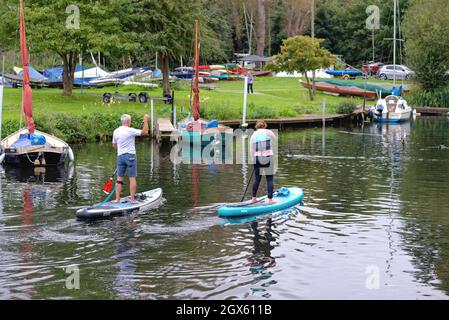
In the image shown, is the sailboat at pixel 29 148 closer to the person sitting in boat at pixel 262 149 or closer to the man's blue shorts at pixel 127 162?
the man's blue shorts at pixel 127 162

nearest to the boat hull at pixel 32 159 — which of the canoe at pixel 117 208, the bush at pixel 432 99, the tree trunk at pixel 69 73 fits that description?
the canoe at pixel 117 208

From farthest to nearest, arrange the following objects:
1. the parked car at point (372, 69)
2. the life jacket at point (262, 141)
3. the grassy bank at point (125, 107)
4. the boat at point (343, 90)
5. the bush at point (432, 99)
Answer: the parked car at point (372, 69) < the boat at point (343, 90) < the bush at point (432, 99) < the grassy bank at point (125, 107) < the life jacket at point (262, 141)

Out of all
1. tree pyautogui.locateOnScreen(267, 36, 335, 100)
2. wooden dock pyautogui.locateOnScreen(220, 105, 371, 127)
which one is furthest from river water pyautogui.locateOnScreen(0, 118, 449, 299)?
tree pyautogui.locateOnScreen(267, 36, 335, 100)

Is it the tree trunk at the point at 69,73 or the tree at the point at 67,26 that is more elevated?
the tree at the point at 67,26

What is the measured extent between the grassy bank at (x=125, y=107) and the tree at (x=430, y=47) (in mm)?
6288

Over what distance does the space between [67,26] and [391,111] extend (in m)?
25.6

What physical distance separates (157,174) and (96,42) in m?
20.7

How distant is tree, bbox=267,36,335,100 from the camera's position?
6288cm

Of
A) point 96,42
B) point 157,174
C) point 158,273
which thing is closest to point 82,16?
point 96,42

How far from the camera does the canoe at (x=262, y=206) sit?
19.1m

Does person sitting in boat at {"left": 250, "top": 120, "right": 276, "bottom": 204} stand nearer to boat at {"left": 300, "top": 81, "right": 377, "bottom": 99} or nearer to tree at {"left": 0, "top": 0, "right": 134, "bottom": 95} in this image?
tree at {"left": 0, "top": 0, "right": 134, "bottom": 95}

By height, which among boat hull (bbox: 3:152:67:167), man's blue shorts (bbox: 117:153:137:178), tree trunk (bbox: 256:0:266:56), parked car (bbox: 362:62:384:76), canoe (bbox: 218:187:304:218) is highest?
tree trunk (bbox: 256:0:266:56)

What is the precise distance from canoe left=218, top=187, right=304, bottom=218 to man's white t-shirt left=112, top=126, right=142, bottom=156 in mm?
2868

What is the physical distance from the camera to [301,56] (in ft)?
206
